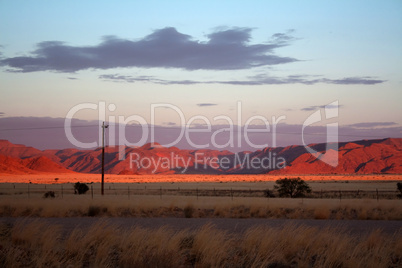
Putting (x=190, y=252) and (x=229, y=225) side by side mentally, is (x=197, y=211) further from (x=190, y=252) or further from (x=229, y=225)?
(x=190, y=252)

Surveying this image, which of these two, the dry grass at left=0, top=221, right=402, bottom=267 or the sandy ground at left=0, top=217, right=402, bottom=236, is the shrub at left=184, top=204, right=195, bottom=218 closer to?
the sandy ground at left=0, top=217, right=402, bottom=236

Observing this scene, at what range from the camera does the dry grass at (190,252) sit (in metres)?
9.65

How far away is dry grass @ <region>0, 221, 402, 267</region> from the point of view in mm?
9648

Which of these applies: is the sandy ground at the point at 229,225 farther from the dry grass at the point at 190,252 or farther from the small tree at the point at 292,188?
the small tree at the point at 292,188

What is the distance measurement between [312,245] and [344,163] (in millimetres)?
171726

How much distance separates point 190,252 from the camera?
1072 centimetres

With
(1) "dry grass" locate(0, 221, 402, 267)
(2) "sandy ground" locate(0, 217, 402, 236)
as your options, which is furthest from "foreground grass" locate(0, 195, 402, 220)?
(1) "dry grass" locate(0, 221, 402, 267)

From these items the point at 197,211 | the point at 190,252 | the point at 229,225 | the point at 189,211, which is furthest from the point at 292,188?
the point at 190,252

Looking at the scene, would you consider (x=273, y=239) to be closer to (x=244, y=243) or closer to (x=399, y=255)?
(x=244, y=243)

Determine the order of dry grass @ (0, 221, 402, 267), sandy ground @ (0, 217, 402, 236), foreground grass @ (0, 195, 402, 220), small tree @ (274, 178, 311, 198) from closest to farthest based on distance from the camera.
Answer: dry grass @ (0, 221, 402, 267)
sandy ground @ (0, 217, 402, 236)
foreground grass @ (0, 195, 402, 220)
small tree @ (274, 178, 311, 198)

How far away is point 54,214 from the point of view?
83.2ft

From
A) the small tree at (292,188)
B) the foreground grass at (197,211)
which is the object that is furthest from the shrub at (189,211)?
the small tree at (292,188)

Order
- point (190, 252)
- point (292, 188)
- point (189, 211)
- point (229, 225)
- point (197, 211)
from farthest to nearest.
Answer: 1. point (292, 188)
2. point (197, 211)
3. point (189, 211)
4. point (229, 225)
5. point (190, 252)

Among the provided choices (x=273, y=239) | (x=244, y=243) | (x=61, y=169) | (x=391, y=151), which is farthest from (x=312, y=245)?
(x=391, y=151)
